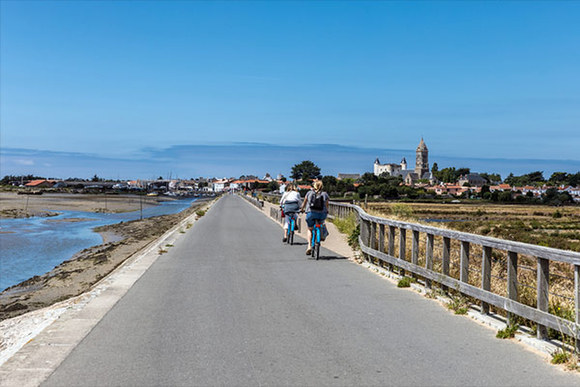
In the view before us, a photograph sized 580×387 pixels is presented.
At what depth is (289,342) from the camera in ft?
20.2

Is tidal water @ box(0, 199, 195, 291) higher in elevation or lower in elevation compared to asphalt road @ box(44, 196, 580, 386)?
lower

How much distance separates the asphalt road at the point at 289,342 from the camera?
5039 mm

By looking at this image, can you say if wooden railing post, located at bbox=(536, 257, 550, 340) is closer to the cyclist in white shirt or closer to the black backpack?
the black backpack

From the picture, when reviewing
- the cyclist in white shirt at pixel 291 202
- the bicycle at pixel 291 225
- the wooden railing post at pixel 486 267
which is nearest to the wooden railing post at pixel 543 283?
the wooden railing post at pixel 486 267

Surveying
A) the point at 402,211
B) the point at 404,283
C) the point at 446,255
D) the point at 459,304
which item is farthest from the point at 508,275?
the point at 402,211

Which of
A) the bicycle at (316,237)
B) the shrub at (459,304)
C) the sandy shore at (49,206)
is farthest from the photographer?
the sandy shore at (49,206)

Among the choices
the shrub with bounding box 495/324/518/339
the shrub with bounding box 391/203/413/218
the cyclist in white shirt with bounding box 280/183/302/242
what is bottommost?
the shrub with bounding box 391/203/413/218

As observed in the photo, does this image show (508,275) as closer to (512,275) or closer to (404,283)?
(512,275)

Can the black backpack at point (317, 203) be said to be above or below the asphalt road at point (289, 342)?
above

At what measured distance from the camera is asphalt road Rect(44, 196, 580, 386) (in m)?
5.04

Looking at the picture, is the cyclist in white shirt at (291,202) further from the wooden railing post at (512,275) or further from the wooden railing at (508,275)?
the wooden railing post at (512,275)

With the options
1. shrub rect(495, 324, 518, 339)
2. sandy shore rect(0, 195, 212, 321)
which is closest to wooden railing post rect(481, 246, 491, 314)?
shrub rect(495, 324, 518, 339)

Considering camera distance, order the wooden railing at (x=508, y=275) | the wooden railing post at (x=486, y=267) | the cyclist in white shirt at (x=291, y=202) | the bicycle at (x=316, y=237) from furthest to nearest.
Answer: the cyclist in white shirt at (x=291, y=202)
the bicycle at (x=316, y=237)
the wooden railing post at (x=486, y=267)
the wooden railing at (x=508, y=275)

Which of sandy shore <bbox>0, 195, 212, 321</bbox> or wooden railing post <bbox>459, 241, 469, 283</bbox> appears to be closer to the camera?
wooden railing post <bbox>459, 241, 469, 283</bbox>
